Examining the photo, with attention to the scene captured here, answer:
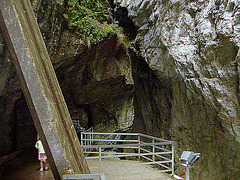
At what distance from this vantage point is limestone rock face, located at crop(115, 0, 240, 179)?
10039 millimetres

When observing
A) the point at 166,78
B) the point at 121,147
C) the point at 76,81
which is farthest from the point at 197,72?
the point at 121,147

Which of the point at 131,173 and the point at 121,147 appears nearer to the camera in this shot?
the point at 131,173

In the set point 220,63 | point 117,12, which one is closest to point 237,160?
point 220,63

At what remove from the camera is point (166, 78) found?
43.4 ft

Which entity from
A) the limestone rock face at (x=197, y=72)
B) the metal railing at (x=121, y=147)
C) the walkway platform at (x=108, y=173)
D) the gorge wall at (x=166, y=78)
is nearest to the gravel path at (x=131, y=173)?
the walkway platform at (x=108, y=173)

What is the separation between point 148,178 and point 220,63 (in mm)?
8106

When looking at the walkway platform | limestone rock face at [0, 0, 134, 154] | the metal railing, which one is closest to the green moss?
limestone rock face at [0, 0, 134, 154]

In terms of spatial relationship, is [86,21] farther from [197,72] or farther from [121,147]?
[197,72]

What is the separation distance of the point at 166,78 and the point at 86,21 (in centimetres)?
696

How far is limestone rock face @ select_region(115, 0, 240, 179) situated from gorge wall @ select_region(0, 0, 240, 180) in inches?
1.9

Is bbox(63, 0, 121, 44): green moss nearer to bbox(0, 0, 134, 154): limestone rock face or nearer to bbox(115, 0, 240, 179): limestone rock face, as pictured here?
bbox(0, 0, 134, 154): limestone rock face

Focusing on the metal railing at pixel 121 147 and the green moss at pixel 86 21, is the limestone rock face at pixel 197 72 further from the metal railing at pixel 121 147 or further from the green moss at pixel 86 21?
the green moss at pixel 86 21

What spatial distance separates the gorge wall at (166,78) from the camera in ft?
31.2

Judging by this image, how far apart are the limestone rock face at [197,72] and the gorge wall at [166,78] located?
0.05m
